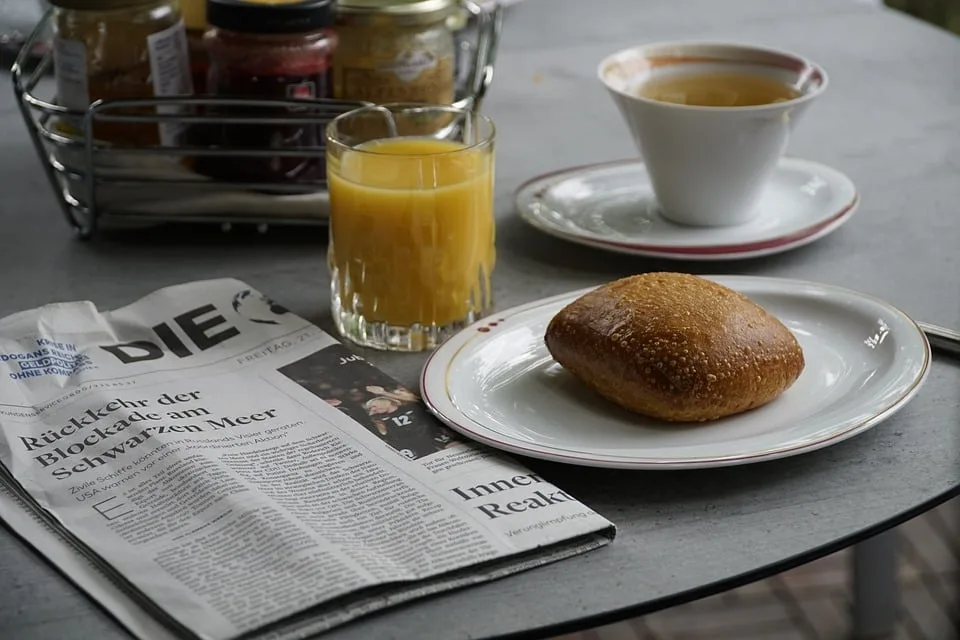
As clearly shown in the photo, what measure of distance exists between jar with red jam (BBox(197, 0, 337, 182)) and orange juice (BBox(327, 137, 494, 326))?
0.12m

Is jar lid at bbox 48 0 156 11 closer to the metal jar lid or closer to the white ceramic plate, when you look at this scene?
the metal jar lid

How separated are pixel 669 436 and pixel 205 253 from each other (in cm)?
44

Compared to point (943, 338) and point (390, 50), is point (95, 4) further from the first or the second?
point (943, 338)

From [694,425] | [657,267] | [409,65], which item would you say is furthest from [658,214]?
[694,425]

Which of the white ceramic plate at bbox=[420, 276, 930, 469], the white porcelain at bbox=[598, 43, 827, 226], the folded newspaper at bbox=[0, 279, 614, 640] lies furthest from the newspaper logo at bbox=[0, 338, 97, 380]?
the white porcelain at bbox=[598, 43, 827, 226]

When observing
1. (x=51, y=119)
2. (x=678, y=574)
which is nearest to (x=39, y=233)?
(x=51, y=119)

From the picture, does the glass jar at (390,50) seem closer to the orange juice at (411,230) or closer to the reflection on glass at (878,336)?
the orange juice at (411,230)

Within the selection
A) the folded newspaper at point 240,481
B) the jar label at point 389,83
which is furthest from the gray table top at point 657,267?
the jar label at point 389,83

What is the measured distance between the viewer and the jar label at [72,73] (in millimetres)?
915

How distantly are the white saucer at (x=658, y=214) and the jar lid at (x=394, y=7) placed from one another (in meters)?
0.16

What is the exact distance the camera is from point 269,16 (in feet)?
2.84

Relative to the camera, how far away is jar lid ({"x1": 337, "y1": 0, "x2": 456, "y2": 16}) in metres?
0.93

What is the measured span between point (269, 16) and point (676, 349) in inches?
15.4

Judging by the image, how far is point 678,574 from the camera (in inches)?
22.6
